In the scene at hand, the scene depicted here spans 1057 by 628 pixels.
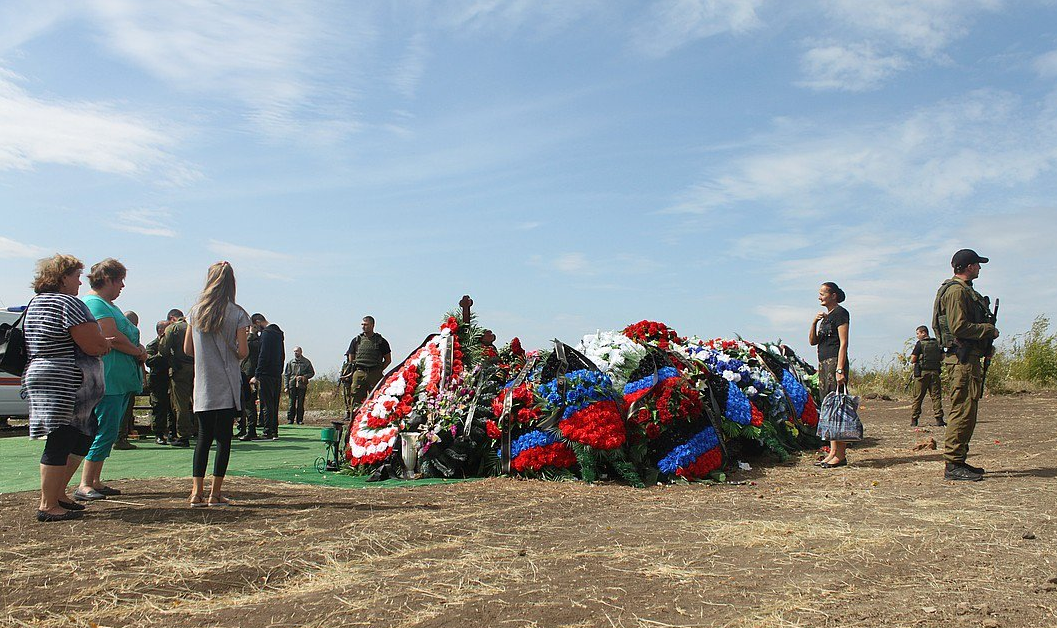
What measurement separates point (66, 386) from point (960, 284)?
278 inches

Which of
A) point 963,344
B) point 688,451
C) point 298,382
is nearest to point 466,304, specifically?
point 688,451

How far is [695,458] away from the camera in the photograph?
7.59 meters

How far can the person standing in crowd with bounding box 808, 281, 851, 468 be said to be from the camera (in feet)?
26.6

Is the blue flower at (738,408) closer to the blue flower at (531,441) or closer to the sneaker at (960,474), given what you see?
the sneaker at (960,474)

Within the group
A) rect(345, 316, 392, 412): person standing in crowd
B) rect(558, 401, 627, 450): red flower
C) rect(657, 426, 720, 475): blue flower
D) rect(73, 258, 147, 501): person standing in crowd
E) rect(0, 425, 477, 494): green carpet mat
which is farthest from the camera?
rect(345, 316, 392, 412): person standing in crowd

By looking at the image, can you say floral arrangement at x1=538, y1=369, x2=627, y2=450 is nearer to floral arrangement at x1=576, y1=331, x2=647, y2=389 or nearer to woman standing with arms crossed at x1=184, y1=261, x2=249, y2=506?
floral arrangement at x1=576, y1=331, x2=647, y2=389

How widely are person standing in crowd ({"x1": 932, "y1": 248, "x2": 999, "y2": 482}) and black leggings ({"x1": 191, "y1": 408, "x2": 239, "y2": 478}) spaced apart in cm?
591

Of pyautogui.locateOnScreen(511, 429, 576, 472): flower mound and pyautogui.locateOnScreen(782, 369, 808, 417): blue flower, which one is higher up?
pyautogui.locateOnScreen(782, 369, 808, 417): blue flower

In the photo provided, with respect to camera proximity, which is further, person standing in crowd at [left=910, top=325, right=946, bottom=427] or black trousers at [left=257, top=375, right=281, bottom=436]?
person standing in crowd at [left=910, top=325, right=946, bottom=427]

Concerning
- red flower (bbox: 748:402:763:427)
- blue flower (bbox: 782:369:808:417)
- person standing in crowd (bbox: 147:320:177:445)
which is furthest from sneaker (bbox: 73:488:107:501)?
blue flower (bbox: 782:369:808:417)

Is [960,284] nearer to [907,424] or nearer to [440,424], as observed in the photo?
[440,424]

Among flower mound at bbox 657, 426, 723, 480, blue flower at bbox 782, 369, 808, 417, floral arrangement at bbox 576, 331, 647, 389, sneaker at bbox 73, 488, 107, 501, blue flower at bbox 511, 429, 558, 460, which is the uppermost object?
floral arrangement at bbox 576, 331, 647, 389

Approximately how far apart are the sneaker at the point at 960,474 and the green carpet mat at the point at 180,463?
4591 millimetres

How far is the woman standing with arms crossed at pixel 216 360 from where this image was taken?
5836 mm
